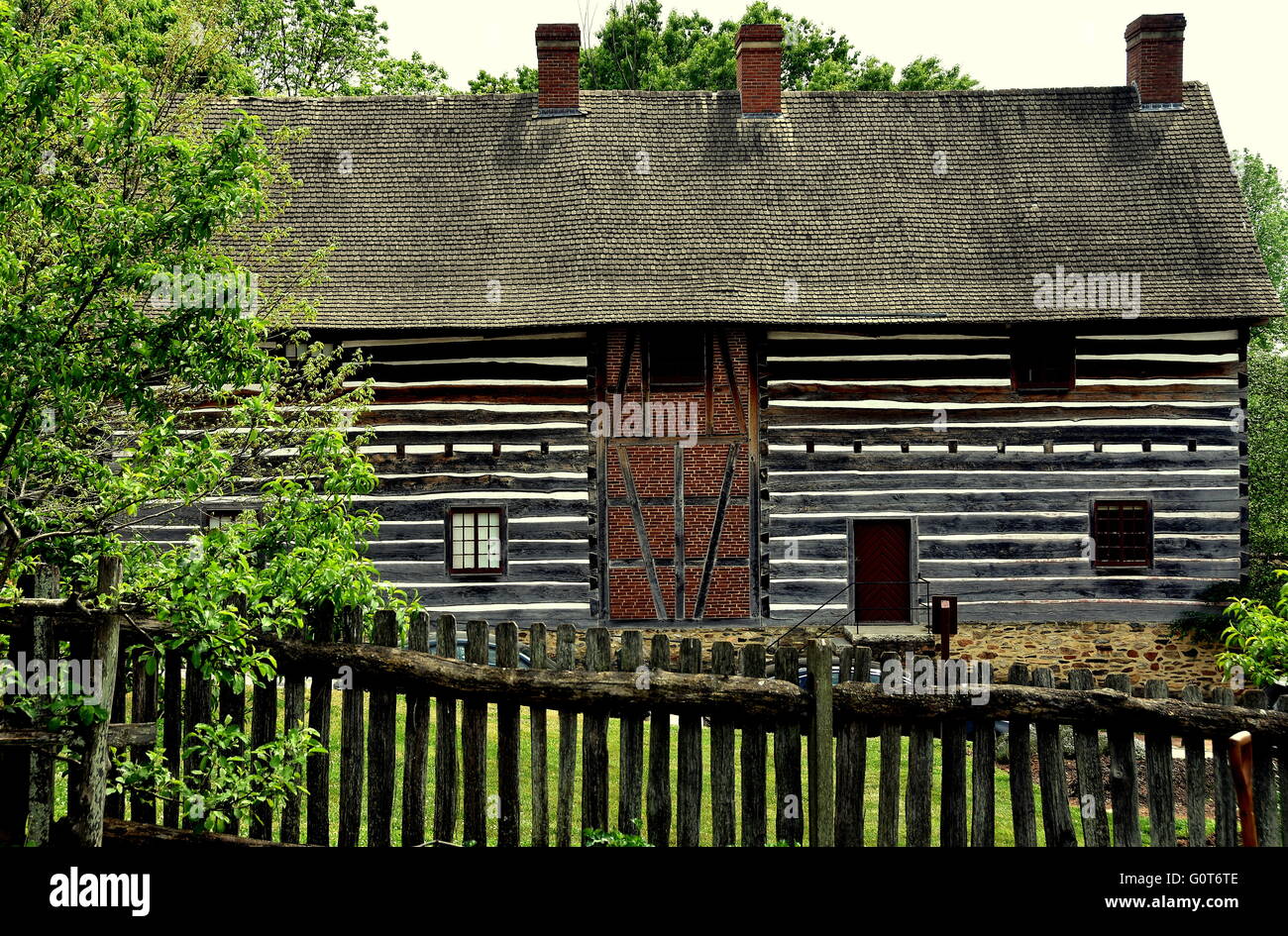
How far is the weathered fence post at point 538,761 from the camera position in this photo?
692 cm

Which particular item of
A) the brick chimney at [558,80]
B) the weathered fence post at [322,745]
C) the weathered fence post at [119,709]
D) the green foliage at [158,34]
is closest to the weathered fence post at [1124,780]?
the weathered fence post at [322,745]

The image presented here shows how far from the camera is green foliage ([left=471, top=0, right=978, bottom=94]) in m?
34.1

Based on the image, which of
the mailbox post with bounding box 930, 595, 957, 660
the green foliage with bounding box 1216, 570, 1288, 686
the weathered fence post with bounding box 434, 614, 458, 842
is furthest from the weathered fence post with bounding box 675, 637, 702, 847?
the mailbox post with bounding box 930, 595, 957, 660

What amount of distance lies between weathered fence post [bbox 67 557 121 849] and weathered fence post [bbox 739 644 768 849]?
3.48 m

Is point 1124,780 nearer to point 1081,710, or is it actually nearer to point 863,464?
point 1081,710

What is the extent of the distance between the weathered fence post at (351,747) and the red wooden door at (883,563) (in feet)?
42.4

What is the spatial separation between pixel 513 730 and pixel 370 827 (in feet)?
3.40

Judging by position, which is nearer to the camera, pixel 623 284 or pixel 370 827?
pixel 370 827

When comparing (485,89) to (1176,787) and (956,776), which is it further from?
(956,776)

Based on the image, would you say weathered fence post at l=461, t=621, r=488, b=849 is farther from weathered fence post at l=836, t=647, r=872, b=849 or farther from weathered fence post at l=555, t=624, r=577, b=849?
weathered fence post at l=836, t=647, r=872, b=849

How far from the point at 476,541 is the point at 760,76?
1013cm

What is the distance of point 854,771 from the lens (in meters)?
6.92

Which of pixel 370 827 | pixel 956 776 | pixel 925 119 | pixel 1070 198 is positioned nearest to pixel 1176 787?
pixel 956 776

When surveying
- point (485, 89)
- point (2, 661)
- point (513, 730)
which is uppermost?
point (485, 89)
